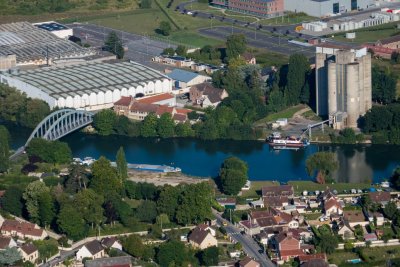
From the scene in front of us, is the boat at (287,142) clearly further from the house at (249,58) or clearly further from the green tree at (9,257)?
the green tree at (9,257)

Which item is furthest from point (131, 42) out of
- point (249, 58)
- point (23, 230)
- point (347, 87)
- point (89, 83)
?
point (23, 230)

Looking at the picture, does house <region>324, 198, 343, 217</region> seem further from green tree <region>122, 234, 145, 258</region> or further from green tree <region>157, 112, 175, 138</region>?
green tree <region>157, 112, 175, 138</region>

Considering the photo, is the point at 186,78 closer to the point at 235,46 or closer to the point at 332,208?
the point at 235,46

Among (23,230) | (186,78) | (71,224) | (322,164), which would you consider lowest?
(23,230)

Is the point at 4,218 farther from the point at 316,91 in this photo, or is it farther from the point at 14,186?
the point at 316,91

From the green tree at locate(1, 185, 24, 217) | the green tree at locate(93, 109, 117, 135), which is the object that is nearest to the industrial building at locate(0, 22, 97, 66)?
the green tree at locate(93, 109, 117, 135)

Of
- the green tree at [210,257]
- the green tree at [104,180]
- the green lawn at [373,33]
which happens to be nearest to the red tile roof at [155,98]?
the green tree at [104,180]
